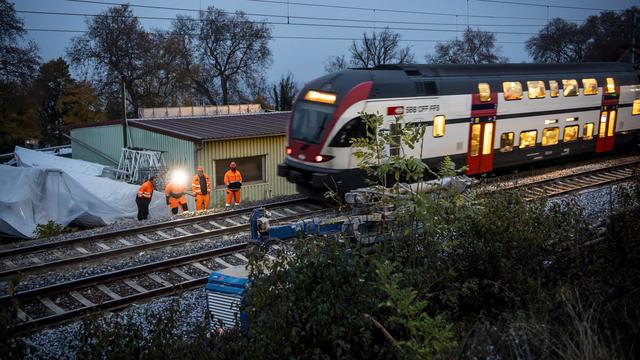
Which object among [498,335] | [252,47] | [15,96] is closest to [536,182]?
[498,335]

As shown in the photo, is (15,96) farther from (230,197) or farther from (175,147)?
(230,197)

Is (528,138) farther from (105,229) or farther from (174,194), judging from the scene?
(105,229)

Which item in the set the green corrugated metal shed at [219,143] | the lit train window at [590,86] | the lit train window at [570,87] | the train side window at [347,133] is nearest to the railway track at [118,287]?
the train side window at [347,133]

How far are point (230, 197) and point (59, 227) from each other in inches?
180

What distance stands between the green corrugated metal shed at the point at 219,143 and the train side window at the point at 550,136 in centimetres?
962

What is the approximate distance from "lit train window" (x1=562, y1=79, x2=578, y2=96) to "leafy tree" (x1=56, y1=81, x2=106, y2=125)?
37.2m

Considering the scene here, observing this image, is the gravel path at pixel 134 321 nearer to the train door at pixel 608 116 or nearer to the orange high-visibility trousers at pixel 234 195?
the orange high-visibility trousers at pixel 234 195

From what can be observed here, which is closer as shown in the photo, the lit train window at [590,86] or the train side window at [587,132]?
the lit train window at [590,86]

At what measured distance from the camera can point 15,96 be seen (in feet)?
135

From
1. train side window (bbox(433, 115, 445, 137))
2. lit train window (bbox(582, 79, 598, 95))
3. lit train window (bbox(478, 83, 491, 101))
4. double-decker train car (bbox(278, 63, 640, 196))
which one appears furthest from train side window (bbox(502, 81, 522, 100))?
lit train window (bbox(582, 79, 598, 95))

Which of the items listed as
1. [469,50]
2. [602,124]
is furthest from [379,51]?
[602,124]

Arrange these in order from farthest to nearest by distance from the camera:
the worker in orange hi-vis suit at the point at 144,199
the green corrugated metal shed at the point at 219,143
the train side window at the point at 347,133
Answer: the green corrugated metal shed at the point at 219,143 < the worker in orange hi-vis suit at the point at 144,199 < the train side window at the point at 347,133

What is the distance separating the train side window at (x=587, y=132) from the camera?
63.8ft

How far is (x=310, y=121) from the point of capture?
542 inches
